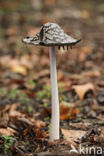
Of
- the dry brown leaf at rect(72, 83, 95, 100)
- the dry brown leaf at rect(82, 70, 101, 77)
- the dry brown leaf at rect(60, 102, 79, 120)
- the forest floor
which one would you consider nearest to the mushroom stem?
the forest floor

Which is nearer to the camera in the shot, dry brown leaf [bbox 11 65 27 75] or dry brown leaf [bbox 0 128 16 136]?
dry brown leaf [bbox 0 128 16 136]

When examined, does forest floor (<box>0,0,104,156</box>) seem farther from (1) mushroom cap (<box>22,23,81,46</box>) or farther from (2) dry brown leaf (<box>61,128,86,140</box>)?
(1) mushroom cap (<box>22,23,81,46</box>)

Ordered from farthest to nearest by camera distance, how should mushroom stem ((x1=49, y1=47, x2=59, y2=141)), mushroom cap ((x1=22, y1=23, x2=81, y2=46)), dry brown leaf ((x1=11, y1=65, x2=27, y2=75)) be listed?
1. dry brown leaf ((x1=11, y1=65, x2=27, y2=75))
2. mushroom stem ((x1=49, y1=47, x2=59, y2=141))
3. mushroom cap ((x1=22, y1=23, x2=81, y2=46))

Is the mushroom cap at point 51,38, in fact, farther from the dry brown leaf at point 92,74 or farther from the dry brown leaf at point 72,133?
the dry brown leaf at point 92,74

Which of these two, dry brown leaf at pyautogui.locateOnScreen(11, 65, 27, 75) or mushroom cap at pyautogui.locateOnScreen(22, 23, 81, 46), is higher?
dry brown leaf at pyautogui.locateOnScreen(11, 65, 27, 75)

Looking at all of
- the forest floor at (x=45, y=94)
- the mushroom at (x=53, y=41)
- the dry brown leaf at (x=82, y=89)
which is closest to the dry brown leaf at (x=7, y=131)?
the forest floor at (x=45, y=94)

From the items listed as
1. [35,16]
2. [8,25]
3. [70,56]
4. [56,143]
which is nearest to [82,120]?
[56,143]

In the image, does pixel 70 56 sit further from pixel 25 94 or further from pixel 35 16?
pixel 35 16
